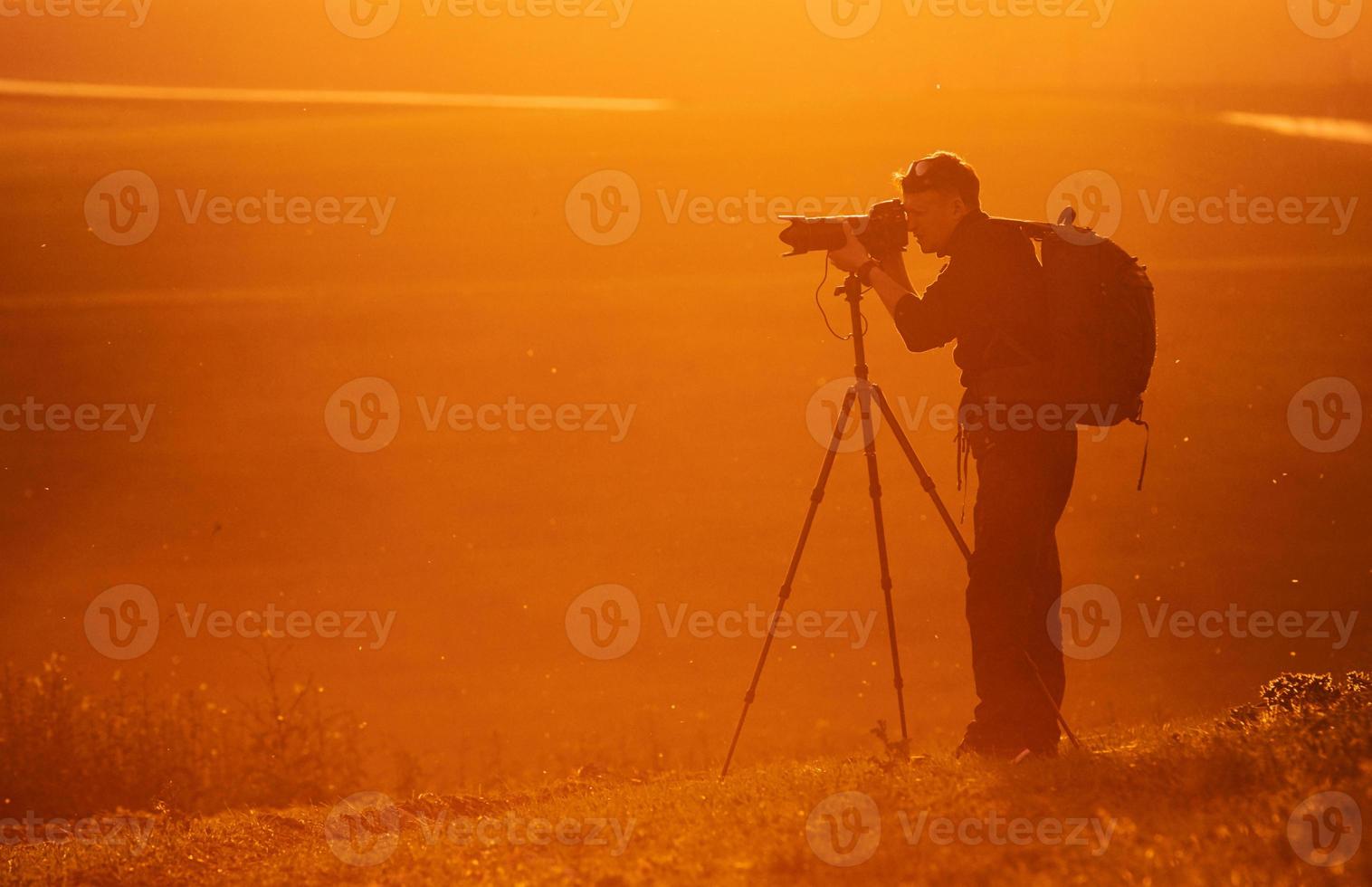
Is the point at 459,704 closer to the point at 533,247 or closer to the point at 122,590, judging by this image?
the point at 122,590

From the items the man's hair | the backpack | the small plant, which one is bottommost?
the small plant
